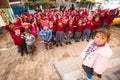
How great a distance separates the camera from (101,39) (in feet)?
4.94

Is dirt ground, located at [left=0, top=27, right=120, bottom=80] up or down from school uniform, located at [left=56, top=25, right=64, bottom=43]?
down

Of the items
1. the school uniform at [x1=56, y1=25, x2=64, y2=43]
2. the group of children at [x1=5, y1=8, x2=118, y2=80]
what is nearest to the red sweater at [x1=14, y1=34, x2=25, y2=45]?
the group of children at [x1=5, y1=8, x2=118, y2=80]

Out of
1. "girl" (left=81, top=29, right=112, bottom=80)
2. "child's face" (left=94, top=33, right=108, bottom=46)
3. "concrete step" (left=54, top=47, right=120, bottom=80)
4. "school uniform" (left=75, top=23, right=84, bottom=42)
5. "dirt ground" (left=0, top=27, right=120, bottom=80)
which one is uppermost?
"child's face" (left=94, top=33, right=108, bottom=46)

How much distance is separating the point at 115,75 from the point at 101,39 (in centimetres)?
145

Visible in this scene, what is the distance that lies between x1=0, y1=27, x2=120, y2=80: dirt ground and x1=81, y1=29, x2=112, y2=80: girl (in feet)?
3.70

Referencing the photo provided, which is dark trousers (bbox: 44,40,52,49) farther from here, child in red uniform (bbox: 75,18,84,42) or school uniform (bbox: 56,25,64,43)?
child in red uniform (bbox: 75,18,84,42)

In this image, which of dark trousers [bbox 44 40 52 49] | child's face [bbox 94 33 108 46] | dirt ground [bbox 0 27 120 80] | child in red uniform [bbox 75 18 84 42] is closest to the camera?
child's face [bbox 94 33 108 46]

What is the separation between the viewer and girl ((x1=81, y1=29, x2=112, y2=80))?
1507 mm

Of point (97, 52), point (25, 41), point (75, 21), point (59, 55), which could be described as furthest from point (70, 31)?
point (97, 52)

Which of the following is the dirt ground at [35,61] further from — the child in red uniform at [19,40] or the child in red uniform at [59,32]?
the child in red uniform at [59,32]

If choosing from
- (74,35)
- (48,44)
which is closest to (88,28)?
(74,35)

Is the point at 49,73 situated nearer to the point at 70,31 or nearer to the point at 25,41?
the point at 25,41

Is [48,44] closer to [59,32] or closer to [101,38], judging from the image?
[59,32]

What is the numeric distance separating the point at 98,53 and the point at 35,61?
2.17 metres
